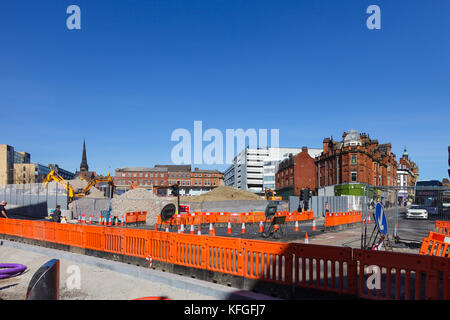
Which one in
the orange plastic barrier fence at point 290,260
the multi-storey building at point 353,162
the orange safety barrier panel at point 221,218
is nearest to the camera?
the orange plastic barrier fence at point 290,260

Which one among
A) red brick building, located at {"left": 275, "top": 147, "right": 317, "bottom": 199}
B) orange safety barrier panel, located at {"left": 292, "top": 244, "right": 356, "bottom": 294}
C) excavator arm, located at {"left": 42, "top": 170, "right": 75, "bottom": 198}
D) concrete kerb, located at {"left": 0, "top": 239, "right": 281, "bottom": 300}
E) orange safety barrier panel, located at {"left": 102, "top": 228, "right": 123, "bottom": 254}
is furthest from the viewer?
red brick building, located at {"left": 275, "top": 147, "right": 317, "bottom": 199}

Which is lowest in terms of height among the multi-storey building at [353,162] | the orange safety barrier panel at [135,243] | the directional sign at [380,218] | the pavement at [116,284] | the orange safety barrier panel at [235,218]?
the orange safety barrier panel at [235,218]

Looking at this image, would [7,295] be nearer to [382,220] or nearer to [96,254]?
[96,254]

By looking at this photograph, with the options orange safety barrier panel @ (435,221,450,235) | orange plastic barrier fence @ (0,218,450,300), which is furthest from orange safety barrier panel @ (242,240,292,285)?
orange safety barrier panel @ (435,221,450,235)

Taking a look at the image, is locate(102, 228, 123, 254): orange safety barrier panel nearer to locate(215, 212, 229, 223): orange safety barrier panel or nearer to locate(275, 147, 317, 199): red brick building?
locate(215, 212, 229, 223): orange safety barrier panel

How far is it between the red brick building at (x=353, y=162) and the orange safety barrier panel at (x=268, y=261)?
2430 inches

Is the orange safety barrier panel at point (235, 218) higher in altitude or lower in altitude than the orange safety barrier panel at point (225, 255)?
lower

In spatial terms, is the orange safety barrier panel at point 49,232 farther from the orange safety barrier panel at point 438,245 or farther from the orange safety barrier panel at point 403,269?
the orange safety barrier panel at point 438,245

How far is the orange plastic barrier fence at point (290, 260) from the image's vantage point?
217 inches

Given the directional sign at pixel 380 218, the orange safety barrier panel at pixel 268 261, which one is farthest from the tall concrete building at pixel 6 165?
the orange safety barrier panel at pixel 268 261

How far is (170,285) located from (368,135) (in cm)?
7037

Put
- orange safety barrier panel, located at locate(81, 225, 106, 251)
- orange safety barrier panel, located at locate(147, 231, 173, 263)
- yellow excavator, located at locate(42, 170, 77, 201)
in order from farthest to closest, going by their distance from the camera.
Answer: yellow excavator, located at locate(42, 170, 77, 201)
orange safety barrier panel, located at locate(81, 225, 106, 251)
orange safety barrier panel, located at locate(147, 231, 173, 263)

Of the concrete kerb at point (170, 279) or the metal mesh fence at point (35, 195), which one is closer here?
the concrete kerb at point (170, 279)

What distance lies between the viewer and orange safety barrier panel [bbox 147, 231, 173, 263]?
29.2 ft
